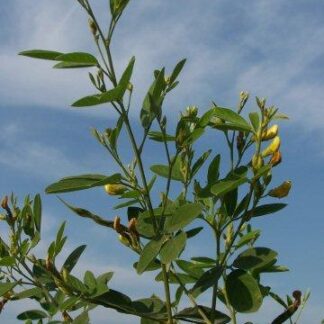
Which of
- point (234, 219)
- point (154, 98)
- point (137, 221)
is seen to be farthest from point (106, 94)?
point (234, 219)

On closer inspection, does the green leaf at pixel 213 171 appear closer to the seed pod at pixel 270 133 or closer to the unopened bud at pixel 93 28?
the seed pod at pixel 270 133

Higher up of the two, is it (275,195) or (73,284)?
(275,195)

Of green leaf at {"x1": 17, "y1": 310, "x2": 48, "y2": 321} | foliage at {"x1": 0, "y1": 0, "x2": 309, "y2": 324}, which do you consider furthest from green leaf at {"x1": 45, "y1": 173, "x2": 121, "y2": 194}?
green leaf at {"x1": 17, "y1": 310, "x2": 48, "y2": 321}

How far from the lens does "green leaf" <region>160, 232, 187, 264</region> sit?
1.89m

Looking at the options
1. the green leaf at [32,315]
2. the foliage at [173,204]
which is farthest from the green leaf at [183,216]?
the green leaf at [32,315]

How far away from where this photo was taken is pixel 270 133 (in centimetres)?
207

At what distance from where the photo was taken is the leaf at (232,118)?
2.08 meters

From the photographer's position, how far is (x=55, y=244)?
A: 234 centimetres

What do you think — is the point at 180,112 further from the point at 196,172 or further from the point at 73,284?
the point at 73,284

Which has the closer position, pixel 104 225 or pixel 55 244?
pixel 104 225

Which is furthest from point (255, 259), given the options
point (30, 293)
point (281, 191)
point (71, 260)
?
point (30, 293)

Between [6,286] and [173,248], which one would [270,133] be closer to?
[173,248]

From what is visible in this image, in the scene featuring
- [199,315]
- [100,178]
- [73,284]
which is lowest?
[199,315]

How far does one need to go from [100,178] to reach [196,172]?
1.27ft
